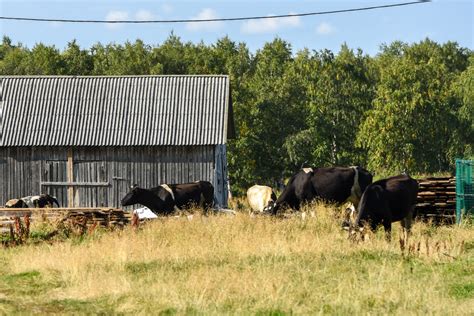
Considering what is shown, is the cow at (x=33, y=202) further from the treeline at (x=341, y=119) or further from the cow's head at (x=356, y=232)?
the treeline at (x=341, y=119)

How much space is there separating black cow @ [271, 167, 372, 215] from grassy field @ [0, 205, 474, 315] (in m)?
4.74

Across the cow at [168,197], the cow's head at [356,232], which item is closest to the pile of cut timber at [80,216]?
the cow at [168,197]

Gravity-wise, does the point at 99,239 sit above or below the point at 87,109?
A: below

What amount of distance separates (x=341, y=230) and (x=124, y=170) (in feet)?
37.8

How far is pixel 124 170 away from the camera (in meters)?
29.2

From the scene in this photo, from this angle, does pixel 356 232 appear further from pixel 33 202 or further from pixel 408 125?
pixel 408 125

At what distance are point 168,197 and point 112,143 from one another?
3944 millimetres

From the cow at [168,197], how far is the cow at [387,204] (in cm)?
773

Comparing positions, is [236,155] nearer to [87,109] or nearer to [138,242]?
[87,109]

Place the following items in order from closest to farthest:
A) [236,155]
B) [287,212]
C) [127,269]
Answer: [127,269] → [287,212] → [236,155]

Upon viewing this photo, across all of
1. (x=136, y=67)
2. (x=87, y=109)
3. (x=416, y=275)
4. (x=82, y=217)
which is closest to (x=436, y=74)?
(x=136, y=67)

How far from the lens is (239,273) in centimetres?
1358

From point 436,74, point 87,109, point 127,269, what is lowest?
point 127,269

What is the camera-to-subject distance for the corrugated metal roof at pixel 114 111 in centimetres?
2930
